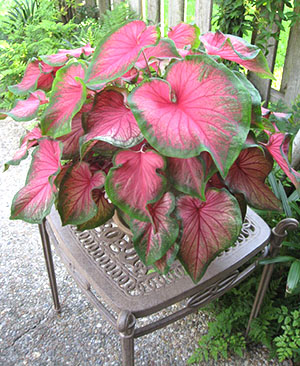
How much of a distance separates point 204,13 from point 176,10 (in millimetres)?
314

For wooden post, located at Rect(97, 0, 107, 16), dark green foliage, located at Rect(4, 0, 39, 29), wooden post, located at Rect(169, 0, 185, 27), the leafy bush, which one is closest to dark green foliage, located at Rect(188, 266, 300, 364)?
wooden post, located at Rect(169, 0, 185, 27)

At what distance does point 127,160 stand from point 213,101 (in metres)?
0.20

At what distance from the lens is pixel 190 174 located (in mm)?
661

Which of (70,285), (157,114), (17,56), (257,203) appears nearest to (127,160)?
(157,114)

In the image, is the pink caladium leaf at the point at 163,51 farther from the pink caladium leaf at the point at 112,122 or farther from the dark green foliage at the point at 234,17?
the dark green foliage at the point at 234,17

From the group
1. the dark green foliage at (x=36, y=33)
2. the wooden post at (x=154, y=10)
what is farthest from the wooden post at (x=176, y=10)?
the dark green foliage at (x=36, y=33)

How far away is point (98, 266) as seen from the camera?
0.95 meters

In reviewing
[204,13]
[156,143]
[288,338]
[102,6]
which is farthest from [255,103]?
[102,6]

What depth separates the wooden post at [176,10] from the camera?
2303 mm

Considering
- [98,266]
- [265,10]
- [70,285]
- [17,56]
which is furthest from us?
[17,56]

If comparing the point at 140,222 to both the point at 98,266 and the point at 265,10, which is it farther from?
the point at 265,10

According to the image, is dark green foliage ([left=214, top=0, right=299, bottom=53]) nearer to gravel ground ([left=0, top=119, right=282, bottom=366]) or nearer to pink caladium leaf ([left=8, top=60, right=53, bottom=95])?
pink caladium leaf ([left=8, top=60, right=53, bottom=95])

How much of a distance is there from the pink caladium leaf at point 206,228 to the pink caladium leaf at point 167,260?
0.04ft

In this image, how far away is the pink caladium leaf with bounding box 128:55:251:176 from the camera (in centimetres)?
57
